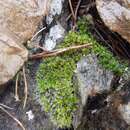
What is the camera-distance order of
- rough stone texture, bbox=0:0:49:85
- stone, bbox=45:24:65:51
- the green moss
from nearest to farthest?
rough stone texture, bbox=0:0:49:85, the green moss, stone, bbox=45:24:65:51

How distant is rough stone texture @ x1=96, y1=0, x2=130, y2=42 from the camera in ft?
5.80

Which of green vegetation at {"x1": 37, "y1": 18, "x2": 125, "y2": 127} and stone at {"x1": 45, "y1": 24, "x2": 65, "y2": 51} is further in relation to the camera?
stone at {"x1": 45, "y1": 24, "x2": 65, "y2": 51}

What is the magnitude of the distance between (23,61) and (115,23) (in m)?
0.48

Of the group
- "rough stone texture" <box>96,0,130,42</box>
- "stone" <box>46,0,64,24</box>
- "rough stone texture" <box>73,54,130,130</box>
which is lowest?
"rough stone texture" <box>73,54,130,130</box>

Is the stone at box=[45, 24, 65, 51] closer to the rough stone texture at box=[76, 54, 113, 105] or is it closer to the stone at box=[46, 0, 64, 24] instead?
the stone at box=[46, 0, 64, 24]

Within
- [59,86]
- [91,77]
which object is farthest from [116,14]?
[59,86]

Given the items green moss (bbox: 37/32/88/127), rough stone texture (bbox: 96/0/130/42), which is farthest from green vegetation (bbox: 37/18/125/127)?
rough stone texture (bbox: 96/0/130/42)

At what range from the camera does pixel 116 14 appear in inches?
70.6

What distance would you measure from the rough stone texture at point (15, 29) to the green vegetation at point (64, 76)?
0.17 meters

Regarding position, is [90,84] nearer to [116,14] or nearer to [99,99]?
[99,99]

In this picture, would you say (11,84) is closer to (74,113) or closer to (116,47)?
(74,113)

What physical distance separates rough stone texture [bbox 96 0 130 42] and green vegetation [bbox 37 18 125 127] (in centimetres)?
14

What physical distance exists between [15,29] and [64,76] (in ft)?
1.11

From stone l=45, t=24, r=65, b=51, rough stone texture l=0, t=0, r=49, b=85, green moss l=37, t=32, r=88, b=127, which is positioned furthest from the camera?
stone l=45, t=24, r=65, b=51
